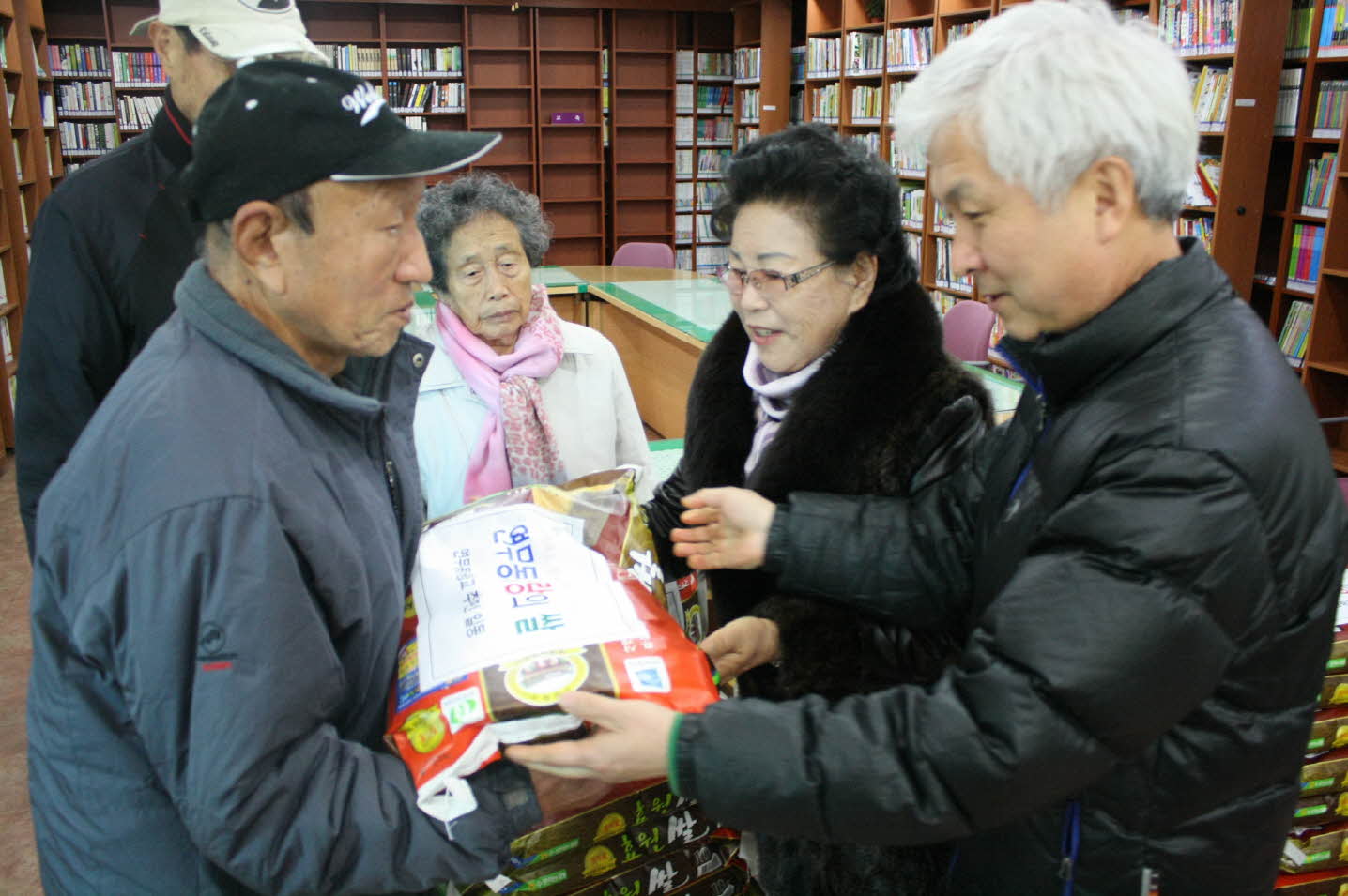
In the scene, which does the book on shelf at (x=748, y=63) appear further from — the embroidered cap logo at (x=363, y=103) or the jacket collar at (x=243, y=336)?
the jacket collar at (x=243, y=336)

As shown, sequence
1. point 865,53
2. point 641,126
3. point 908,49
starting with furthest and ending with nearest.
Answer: point 641,126, point 865,53, point 908,49

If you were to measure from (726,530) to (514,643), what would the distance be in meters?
0.50

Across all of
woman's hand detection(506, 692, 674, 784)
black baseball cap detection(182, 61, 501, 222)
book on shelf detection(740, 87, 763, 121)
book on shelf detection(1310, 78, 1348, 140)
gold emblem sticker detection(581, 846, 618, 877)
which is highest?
book on shelf detection(740, 87, 763, 121)

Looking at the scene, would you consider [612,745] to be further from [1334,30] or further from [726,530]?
[1334,30]

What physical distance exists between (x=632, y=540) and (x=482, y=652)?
347 mm

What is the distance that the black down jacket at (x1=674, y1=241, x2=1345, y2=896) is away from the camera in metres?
0.84

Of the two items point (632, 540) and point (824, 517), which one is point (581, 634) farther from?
point (824, 517)

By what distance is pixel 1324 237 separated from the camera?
469 centimetres

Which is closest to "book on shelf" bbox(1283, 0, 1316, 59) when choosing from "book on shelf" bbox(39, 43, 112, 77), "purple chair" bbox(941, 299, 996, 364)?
"purple chair" bbox(941, 299, 996, 364)

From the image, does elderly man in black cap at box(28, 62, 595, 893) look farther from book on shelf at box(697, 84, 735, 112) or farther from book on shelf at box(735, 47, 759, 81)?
book on shelf at box(697, 84, 735, 112)

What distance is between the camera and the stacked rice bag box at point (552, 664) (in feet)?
3.31

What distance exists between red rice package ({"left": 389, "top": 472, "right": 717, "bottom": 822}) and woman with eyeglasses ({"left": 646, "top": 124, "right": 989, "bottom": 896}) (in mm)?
411

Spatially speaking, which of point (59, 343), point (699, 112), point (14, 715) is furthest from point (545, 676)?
point (699, 112)

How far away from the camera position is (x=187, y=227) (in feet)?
6.40
